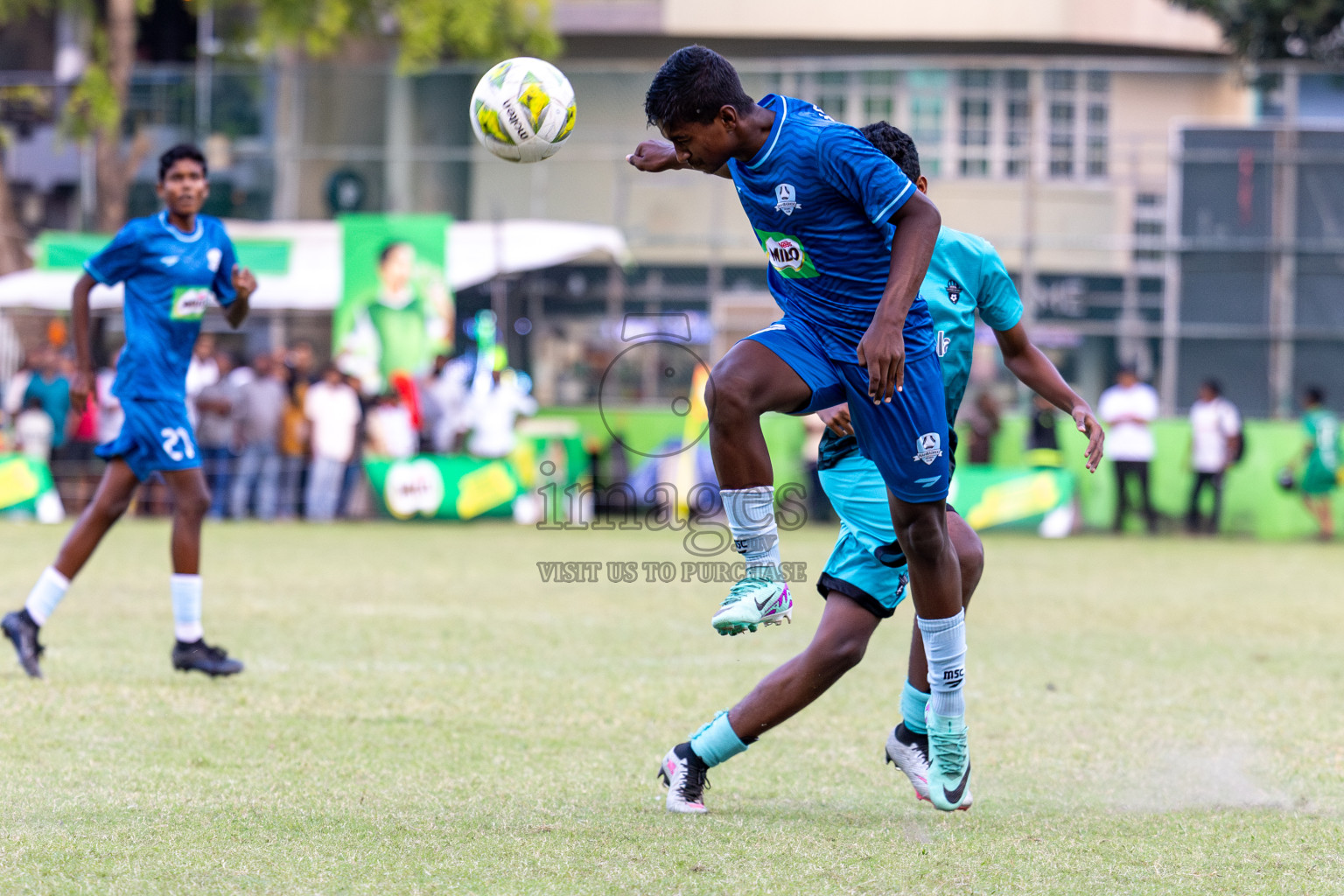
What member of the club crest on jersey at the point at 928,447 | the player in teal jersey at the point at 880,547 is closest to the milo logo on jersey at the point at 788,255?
the player in teal jersey at the point at 880,547

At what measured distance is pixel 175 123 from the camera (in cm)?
2492

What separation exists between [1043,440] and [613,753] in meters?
15.4

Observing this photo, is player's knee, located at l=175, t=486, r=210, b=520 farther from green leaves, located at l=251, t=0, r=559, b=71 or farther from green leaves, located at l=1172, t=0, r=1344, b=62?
green leaves, located at l=1172, t=0, r=1344, b=62

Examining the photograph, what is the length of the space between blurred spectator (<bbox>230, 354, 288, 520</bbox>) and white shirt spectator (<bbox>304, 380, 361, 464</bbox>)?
45cm

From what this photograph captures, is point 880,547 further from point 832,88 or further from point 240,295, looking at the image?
point 832,88

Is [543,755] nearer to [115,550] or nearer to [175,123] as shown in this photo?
[115,550]

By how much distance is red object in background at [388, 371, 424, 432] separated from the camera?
20859mm

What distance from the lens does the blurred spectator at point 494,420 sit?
20.6 metres

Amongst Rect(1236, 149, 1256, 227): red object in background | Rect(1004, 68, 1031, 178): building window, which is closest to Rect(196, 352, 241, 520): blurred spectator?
Rect(1004, 68, 1031, 178): building window

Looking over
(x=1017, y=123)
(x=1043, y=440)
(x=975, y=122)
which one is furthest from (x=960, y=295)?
(x=975, y=122)

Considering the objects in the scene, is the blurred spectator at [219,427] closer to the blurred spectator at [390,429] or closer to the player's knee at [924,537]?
the blurred spectator at [390,429]

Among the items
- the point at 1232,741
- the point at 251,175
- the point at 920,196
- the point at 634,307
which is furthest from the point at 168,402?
the point at 251,175

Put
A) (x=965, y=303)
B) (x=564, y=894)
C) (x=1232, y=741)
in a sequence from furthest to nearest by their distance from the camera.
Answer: (x=1232, y=741) < (x=965, y=303) < (x=564, y=894)

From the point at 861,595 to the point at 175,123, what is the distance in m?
22.0
